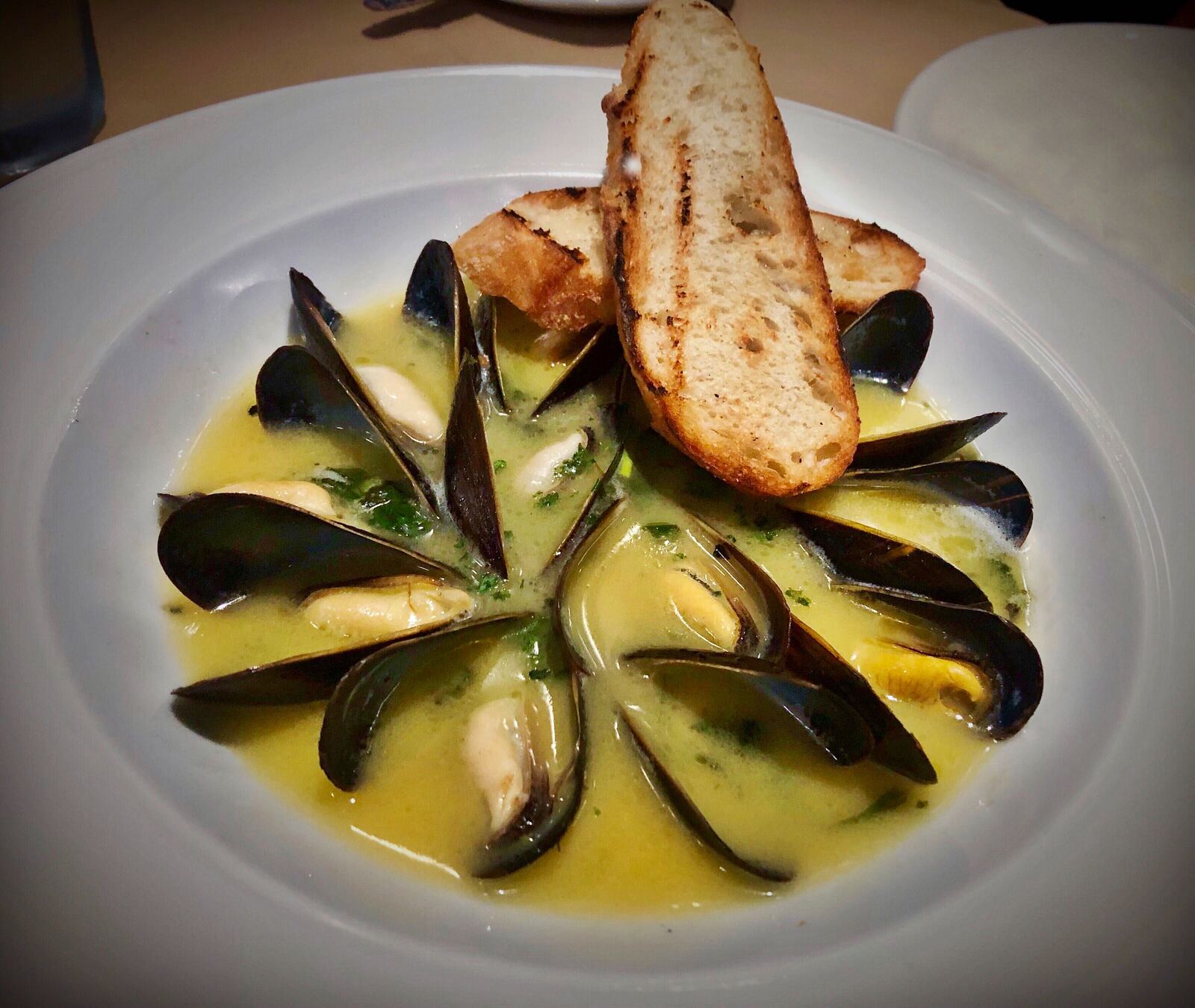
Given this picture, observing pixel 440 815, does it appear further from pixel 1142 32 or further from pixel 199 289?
pixel 1142 32

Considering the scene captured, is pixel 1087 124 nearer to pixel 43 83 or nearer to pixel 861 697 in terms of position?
pixel 861 697

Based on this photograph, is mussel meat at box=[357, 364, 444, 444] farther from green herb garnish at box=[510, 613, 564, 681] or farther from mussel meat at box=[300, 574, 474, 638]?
green herb garnish at box=[510, 613, 564, 681]

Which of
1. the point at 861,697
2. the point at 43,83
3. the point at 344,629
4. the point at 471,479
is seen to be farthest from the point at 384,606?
the point at 43,83

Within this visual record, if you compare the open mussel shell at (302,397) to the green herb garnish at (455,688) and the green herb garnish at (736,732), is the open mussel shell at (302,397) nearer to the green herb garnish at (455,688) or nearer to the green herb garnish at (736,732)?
the green herb garnish at (455,688)

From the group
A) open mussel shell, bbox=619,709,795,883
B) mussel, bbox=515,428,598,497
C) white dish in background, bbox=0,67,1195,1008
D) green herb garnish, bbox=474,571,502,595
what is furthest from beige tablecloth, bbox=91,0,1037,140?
open mussel shell, bbox=619,709,795,883

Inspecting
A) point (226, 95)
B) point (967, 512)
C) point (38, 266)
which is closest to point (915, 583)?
point (967, 512)

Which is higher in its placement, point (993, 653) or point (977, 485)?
point (977, 485)
